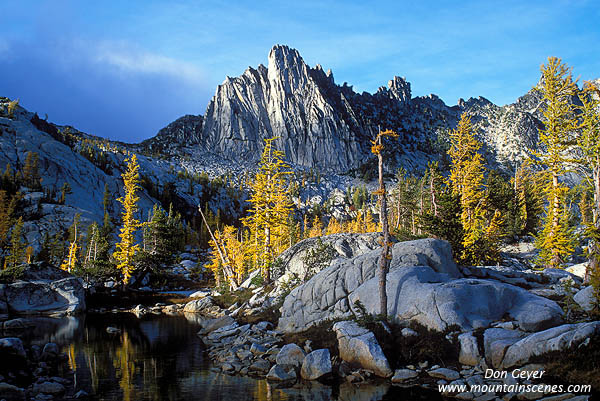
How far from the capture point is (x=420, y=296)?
18.8 meters

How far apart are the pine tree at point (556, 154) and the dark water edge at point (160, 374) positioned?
23592 millimetres

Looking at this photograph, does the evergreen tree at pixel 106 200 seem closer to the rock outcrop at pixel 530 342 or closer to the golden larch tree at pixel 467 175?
the golden larch tree at pixel 467 175

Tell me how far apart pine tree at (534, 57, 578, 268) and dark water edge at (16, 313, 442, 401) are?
23592 millimetres

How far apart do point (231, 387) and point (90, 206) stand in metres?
97.1

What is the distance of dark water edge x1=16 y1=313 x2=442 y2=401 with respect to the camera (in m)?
14.3

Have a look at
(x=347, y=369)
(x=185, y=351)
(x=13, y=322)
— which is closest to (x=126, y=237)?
(x=13, y=322)

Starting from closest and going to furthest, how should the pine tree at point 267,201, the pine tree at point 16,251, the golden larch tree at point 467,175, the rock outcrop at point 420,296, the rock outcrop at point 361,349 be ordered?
the rock outcrop at point 361,349
the rock outcrop at point 420,296
the pine tree at point 267,201
the golden larch tree at point 467,175
the pine tree at point 16,251

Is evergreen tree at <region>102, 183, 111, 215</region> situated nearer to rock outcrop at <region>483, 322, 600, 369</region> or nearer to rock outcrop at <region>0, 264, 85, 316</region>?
rock outcrop at <region>0, 264, 85, 316</region>

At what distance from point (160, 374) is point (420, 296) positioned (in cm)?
1376

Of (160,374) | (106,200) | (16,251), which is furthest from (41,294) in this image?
(106,200)

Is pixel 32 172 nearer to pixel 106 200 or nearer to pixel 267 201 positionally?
pixel 106 200

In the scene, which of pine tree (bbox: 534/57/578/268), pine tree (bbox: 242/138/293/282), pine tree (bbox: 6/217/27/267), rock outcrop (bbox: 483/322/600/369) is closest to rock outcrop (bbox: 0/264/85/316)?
pine tree (bbox: 6/217/27/267)

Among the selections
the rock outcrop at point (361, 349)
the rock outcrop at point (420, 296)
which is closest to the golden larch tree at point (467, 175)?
the rock outcrop at point (420, 296)

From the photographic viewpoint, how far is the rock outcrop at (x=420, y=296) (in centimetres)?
1700
